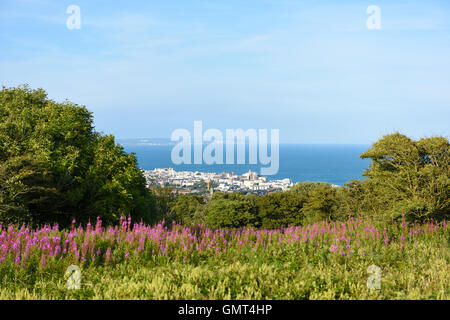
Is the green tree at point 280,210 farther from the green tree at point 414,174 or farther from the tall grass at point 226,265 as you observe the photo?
the tall grass at point 226,265

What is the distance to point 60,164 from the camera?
16266 mm

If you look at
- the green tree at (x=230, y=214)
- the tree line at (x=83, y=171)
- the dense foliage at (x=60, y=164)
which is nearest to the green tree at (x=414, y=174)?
the tree line at (x=83, y=171)

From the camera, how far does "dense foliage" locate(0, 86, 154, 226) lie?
45.8ft

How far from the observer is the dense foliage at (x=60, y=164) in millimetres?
13945

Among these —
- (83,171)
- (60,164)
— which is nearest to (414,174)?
(60,164)

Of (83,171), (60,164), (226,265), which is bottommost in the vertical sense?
(226,265)

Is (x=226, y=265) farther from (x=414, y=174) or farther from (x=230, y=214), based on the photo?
(x=230, y=214)

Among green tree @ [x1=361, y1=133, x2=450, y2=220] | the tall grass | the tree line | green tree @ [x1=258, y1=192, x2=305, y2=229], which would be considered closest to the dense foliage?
the tree line

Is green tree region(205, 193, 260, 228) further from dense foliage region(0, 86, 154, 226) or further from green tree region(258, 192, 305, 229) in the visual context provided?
dense foliage region(0, 86, 154, 226)

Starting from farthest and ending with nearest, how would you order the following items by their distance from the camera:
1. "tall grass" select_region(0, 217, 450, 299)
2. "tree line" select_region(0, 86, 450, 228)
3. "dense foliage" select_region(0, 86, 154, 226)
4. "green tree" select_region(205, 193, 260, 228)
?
"green tree" select_region(205, 193, 260, 228), "dense foliage" select_region(0, 86, 154, 226), "tree line" select_region(0, 86, 450, 228), "tall grass" select_region(0, 217, 450, 299)

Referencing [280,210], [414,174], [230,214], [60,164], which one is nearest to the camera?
[414,174]
